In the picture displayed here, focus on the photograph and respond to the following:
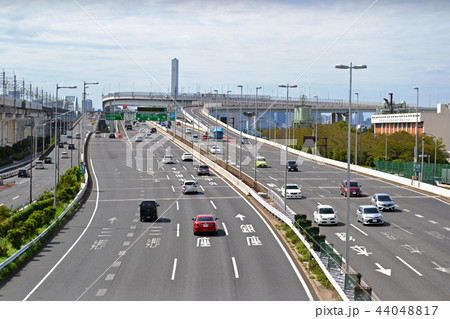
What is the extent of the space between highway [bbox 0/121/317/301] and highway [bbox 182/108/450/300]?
404 cm

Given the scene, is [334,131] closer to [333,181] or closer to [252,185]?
[333,181]

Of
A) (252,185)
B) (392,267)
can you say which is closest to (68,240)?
(392,267)

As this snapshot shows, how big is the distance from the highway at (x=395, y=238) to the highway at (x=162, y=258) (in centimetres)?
404

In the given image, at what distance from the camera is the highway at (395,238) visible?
26.8 meters

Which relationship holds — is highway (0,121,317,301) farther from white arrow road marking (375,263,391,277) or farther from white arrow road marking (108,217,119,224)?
white arrow road marking (375,263,391,277)

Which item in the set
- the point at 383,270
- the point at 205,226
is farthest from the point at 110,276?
the point at 383,270

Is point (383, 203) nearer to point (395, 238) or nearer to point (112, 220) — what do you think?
point (395, 238)

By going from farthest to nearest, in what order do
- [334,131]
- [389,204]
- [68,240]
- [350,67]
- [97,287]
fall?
[334,131] < [389,204] < [68,240] < [350,67] < [97,287]

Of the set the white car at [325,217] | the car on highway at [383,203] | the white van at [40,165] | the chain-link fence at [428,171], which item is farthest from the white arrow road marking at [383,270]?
the white van at [40,165]

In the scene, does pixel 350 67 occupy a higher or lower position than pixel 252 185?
higher

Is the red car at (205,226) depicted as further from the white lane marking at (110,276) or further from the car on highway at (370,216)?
the car on highway at (370,216)

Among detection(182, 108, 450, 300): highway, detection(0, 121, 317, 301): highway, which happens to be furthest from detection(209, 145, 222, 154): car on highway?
detection(0, 121, 317, 301): highway

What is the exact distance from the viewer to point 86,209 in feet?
173

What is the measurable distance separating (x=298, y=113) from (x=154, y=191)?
136996 mm
